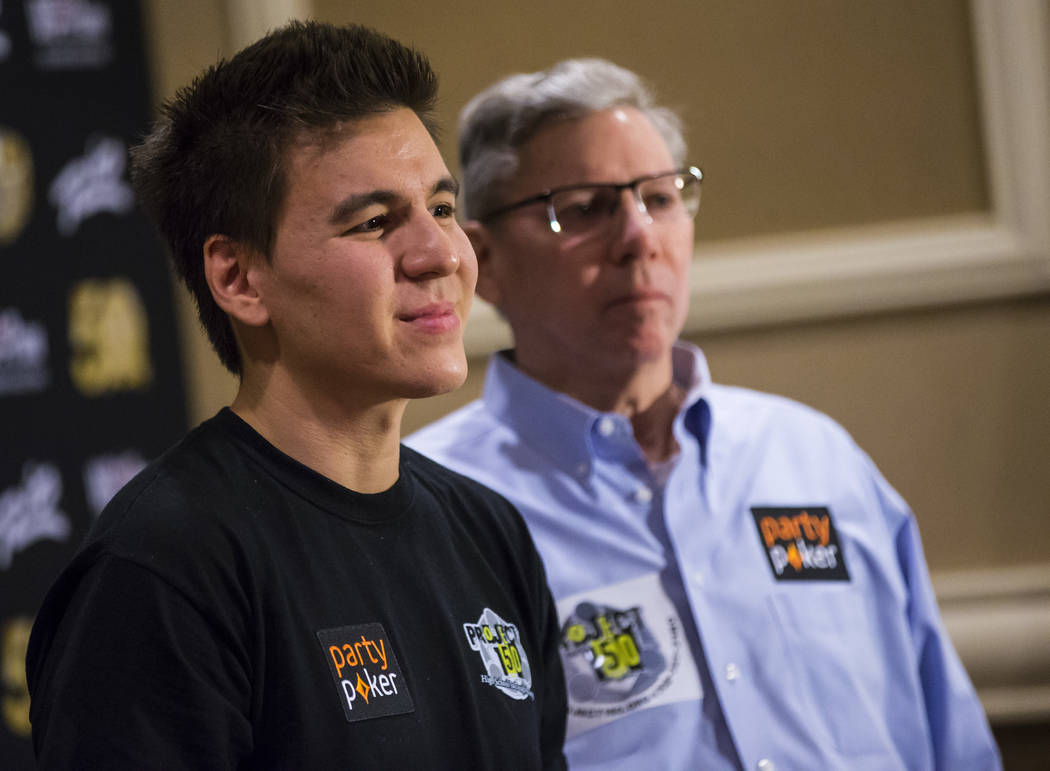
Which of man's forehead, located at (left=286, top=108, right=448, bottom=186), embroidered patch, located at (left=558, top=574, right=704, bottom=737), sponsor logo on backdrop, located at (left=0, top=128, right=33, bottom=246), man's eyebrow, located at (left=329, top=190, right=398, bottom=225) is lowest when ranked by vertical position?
embroidered patch, located at (left=558, top=574, right=704, bottom=737)

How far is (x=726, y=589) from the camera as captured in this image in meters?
1.59

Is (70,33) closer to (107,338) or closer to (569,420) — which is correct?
(107,338)

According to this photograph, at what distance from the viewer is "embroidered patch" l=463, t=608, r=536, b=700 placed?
1.09m

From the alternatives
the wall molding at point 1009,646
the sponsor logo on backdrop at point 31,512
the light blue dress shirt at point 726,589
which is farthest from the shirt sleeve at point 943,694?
the sponsor logo on backdrop at point 31,512

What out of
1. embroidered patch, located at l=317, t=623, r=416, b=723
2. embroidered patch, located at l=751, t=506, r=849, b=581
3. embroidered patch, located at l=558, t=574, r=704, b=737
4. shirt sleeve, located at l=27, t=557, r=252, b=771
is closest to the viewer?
shirt sleeve, located at l=27, t=557, r=252, b=771

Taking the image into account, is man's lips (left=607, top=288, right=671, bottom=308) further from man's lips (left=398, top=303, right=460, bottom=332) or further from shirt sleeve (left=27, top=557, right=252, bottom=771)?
shirt sleeve (left=27, top=557, right=252, bottom=771)

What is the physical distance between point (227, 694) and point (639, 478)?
0.89 metres

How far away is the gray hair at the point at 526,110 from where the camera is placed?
1.75m

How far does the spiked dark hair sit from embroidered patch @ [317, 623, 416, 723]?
0.96 ft

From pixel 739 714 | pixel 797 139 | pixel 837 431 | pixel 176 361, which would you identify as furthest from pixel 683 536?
pixel 176 361

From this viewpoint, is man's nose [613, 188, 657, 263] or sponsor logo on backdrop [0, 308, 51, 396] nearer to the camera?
man's nose [613, 188, 657, 263]

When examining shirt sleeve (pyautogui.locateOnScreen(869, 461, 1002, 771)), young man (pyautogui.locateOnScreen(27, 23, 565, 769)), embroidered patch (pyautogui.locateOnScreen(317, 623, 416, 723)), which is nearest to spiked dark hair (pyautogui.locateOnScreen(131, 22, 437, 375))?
young man (pyautogui.locateOnScreen(27, 23, 565, 769))

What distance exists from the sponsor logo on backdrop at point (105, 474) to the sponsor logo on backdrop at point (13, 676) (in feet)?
0.80

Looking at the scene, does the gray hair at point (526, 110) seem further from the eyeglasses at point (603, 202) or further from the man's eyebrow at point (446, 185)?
the man's eyebrow at point (446, 185)
